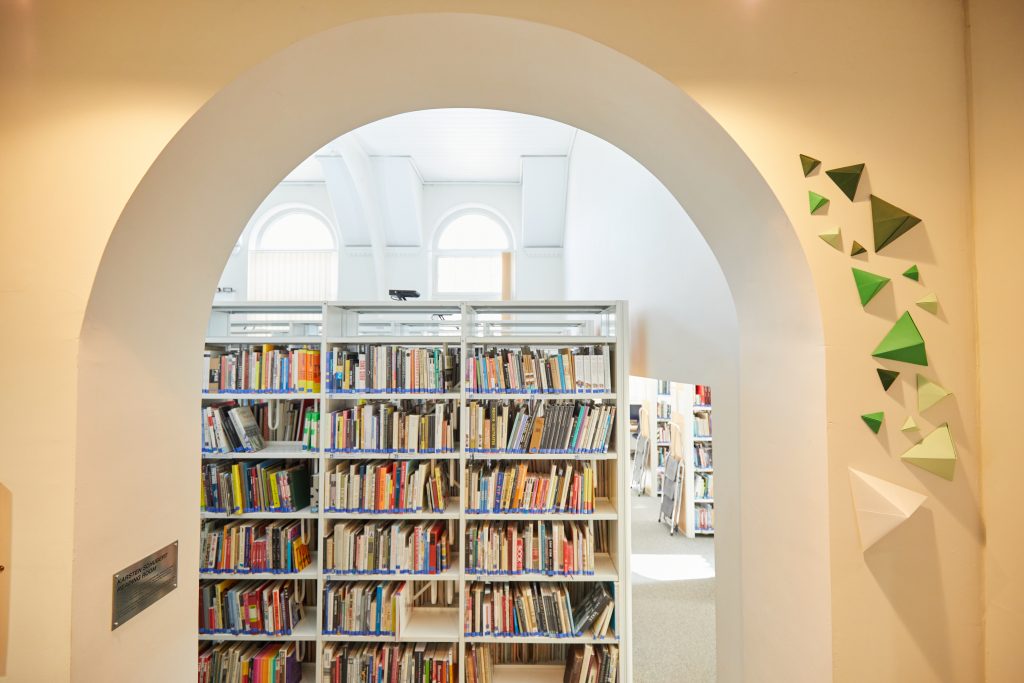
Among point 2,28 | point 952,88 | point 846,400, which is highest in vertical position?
point 2,28

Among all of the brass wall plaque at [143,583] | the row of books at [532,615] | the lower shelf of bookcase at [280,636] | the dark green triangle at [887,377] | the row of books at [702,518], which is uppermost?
the dark green triangle at [887,377]

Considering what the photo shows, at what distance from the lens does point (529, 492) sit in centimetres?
289

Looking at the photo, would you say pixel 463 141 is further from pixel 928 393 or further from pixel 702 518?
pixel 928 393

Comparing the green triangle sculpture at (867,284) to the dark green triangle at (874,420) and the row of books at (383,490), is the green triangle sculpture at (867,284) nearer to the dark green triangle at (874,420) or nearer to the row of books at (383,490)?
the dark green triangle at (874,420)

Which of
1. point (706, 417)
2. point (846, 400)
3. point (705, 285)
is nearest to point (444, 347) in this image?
point (705, 285)

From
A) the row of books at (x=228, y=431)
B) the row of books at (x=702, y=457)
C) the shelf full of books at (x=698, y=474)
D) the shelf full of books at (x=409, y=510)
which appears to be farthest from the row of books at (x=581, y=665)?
the row of books at (x=702, y=457)

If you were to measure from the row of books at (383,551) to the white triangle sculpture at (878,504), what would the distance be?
2.29 meters

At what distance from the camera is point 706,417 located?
18.8 ft

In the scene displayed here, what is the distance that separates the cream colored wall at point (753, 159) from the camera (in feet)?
3.66

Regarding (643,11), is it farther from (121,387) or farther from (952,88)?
(121,387)

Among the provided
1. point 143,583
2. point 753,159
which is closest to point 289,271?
point 143,583

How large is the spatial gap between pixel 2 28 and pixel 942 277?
2.30 m

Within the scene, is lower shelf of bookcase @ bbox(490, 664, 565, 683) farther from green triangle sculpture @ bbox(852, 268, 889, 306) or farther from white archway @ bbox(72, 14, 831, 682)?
green triangle sculpture @ bbox(852, 268, 889, 306)

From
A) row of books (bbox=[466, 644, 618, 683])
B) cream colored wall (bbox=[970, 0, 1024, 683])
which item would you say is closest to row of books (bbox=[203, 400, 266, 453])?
row of books (bbox=[466, 644, 618, 683])
